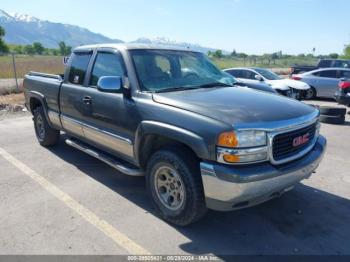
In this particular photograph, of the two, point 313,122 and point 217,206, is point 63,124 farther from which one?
point 313,122

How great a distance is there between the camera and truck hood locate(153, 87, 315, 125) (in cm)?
329

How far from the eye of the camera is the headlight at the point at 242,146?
310cm

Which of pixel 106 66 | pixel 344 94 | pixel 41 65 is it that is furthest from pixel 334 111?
pixel 41 65

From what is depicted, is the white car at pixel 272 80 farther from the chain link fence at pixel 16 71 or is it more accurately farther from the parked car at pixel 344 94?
the chain link fence at pixel 16 71

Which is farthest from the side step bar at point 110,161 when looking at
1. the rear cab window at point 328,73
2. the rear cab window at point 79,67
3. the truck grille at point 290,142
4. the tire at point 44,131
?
the rear cab window at point 328,73

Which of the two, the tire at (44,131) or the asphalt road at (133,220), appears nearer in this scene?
the asphalt road at (133,220)

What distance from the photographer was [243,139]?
313cm

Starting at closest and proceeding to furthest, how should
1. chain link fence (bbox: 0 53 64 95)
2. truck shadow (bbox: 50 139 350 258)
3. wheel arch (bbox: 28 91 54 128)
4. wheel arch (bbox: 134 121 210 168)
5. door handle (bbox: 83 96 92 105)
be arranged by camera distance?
wheel arch (bbox: 134 121 210 168) → truck shadow (bbox: 50 139 350 258) → door handle (bbox: 83 96 92 105) → wheel arch (bbox: 28 91 54 128) → chain link fence (bbox: 0 53 64 95)

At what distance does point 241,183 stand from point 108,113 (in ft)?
6.79

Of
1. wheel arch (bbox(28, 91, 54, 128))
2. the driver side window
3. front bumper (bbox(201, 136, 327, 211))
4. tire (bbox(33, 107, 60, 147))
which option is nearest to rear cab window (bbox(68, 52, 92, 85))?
wheel arch (bbox(28, 91, 54, 128))

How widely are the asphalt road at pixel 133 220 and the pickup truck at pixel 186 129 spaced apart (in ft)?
1.13

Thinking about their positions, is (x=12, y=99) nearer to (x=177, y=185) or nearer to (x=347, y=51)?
(x=177, y=185)

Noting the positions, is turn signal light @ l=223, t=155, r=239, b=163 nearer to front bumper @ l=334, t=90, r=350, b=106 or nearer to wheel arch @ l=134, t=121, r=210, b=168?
wheel arch @ l=134, t=121, r=210, b=168

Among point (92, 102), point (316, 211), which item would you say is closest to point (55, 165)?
point (92, 102)
